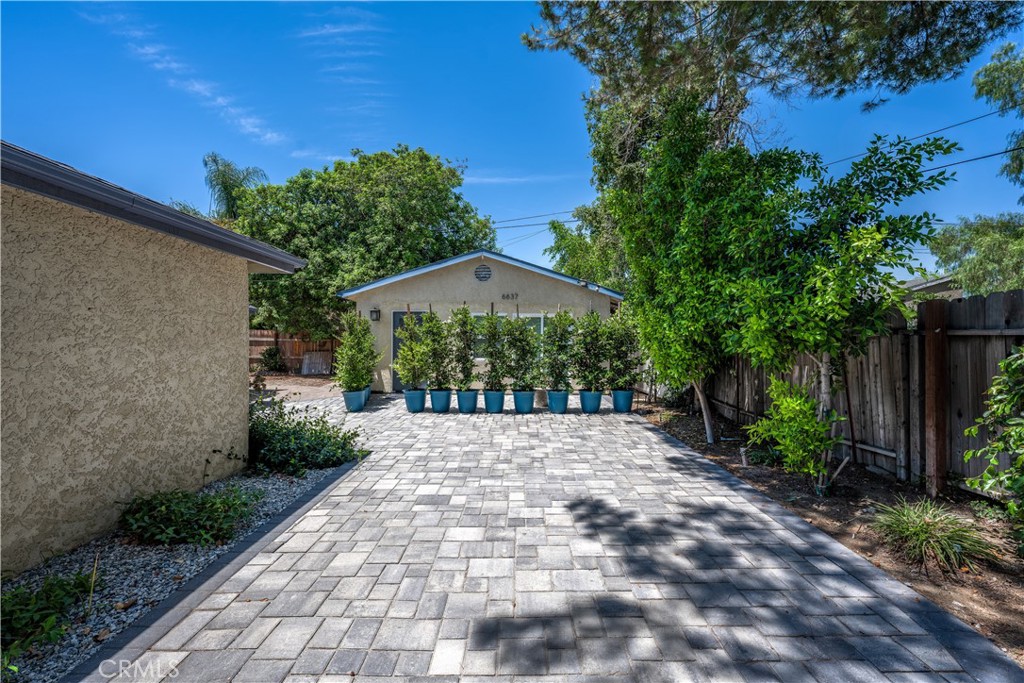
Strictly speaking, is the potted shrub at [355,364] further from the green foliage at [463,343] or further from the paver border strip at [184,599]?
the paver border strip at [184,599]

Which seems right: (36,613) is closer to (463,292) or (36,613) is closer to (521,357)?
(521,357)

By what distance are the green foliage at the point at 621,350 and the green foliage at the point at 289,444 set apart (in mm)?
5763

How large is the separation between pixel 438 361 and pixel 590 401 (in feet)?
11.5

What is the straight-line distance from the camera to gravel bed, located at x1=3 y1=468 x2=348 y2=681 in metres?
2.18

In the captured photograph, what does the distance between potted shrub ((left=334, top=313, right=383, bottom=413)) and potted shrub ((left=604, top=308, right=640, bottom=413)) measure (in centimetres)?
559

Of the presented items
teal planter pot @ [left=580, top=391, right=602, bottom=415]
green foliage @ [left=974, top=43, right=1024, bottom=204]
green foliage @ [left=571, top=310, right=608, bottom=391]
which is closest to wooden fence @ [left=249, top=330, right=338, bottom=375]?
green foliage @ [left=571, top=310, right=608, bottom=391]

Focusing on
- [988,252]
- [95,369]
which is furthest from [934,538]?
[988,252]

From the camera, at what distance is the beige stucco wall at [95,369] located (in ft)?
9.41

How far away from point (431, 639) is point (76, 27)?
6983 mm

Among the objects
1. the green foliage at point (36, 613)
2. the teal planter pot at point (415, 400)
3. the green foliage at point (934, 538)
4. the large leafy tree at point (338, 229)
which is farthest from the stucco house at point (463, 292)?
the green foliage at point (36, 613)

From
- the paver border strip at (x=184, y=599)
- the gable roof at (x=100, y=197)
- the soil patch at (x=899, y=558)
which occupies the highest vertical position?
the gable roof at (x=100, y=197)

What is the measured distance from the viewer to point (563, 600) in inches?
106

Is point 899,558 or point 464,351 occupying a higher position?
point 464,351

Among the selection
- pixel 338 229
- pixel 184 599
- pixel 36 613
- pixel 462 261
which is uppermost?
pixel 338 229
